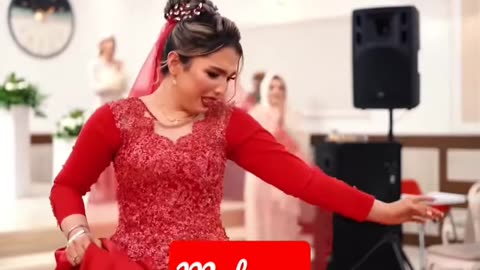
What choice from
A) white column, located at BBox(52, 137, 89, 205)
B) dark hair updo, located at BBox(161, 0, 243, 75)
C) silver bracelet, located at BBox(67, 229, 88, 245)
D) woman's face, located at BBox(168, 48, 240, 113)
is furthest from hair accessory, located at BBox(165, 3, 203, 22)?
white column, located at BBox(52, 137, 89, 205)

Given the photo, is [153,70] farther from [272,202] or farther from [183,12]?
[272,202]

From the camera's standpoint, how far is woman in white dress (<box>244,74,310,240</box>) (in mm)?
4500

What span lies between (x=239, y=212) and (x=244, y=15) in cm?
350

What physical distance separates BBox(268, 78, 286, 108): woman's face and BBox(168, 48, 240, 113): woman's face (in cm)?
421

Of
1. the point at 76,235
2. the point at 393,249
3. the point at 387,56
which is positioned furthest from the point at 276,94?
the point at 76,235

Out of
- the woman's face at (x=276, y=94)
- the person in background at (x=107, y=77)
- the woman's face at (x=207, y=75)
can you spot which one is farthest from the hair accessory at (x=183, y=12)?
the person in background at (x=107, y=77)

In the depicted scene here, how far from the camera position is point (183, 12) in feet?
6.29

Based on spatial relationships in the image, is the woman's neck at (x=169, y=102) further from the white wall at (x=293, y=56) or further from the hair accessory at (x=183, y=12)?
the white wall at (x=293, y=56)

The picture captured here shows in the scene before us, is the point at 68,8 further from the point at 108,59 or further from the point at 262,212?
the point at 262,212

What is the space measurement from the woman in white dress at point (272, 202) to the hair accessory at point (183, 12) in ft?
7.78

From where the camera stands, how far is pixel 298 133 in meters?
5.29

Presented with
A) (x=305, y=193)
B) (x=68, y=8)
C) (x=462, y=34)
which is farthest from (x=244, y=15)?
(x=305, y=193)

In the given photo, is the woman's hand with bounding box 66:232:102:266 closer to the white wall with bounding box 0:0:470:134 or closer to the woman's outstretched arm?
the woman's outstretched arm

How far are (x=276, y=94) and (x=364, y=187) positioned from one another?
227 cm
